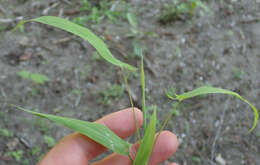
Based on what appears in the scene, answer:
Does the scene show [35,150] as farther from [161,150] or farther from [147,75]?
[147,75]

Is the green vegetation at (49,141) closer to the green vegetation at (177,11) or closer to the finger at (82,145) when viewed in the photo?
the finger at (82,145)

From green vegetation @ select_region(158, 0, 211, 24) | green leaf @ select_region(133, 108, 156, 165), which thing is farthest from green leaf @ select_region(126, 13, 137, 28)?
green leaf @ select_region(133, 108, 156, 165)

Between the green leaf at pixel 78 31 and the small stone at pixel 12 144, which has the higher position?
the green leaf at pixel 78 31

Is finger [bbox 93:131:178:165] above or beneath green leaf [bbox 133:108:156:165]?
beneath

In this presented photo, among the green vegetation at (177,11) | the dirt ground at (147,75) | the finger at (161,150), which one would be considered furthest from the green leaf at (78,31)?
the green vegetation at (177,11)

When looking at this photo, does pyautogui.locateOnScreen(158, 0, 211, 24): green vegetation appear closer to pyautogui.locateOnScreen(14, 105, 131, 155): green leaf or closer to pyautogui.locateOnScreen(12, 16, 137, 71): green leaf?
pyautogui.locateOnScreen(12, 16, 137, 71): green leaf

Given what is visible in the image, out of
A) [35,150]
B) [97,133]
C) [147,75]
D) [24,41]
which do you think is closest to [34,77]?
[24,41]
